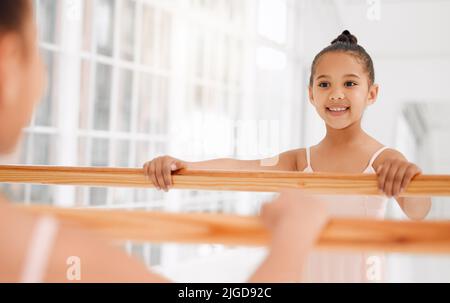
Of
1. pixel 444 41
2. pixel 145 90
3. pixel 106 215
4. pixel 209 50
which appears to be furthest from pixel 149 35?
pixel 106 215

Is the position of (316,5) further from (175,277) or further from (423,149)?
(175,277)

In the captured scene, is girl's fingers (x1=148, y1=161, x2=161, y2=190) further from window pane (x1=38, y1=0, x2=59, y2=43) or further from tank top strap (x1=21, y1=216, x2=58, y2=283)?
window pane (x1=38, y1=0, x2=59, y2=43)

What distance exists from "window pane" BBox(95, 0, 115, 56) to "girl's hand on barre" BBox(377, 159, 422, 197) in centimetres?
185

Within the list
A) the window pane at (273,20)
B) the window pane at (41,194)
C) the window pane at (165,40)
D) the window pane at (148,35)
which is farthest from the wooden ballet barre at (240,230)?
the window pane at (273,20)

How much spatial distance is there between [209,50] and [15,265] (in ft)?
9.66

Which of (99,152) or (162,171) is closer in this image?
(162,171)

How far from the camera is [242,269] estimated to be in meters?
3.54

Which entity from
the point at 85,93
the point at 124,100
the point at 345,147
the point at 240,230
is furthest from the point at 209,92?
Answer: the point at 240,230

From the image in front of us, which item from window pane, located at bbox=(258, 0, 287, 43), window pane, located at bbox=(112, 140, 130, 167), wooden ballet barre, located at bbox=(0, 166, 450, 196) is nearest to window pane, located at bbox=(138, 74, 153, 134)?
window pane, located at bbox=(112, 140, 130, 167)

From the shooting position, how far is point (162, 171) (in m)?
0.80

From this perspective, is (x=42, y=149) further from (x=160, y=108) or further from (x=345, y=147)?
(x=345, y=147)

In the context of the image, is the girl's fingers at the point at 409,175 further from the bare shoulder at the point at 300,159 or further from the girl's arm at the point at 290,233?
the bare shoulder at the point at 300,159

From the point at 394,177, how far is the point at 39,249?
490 mm
